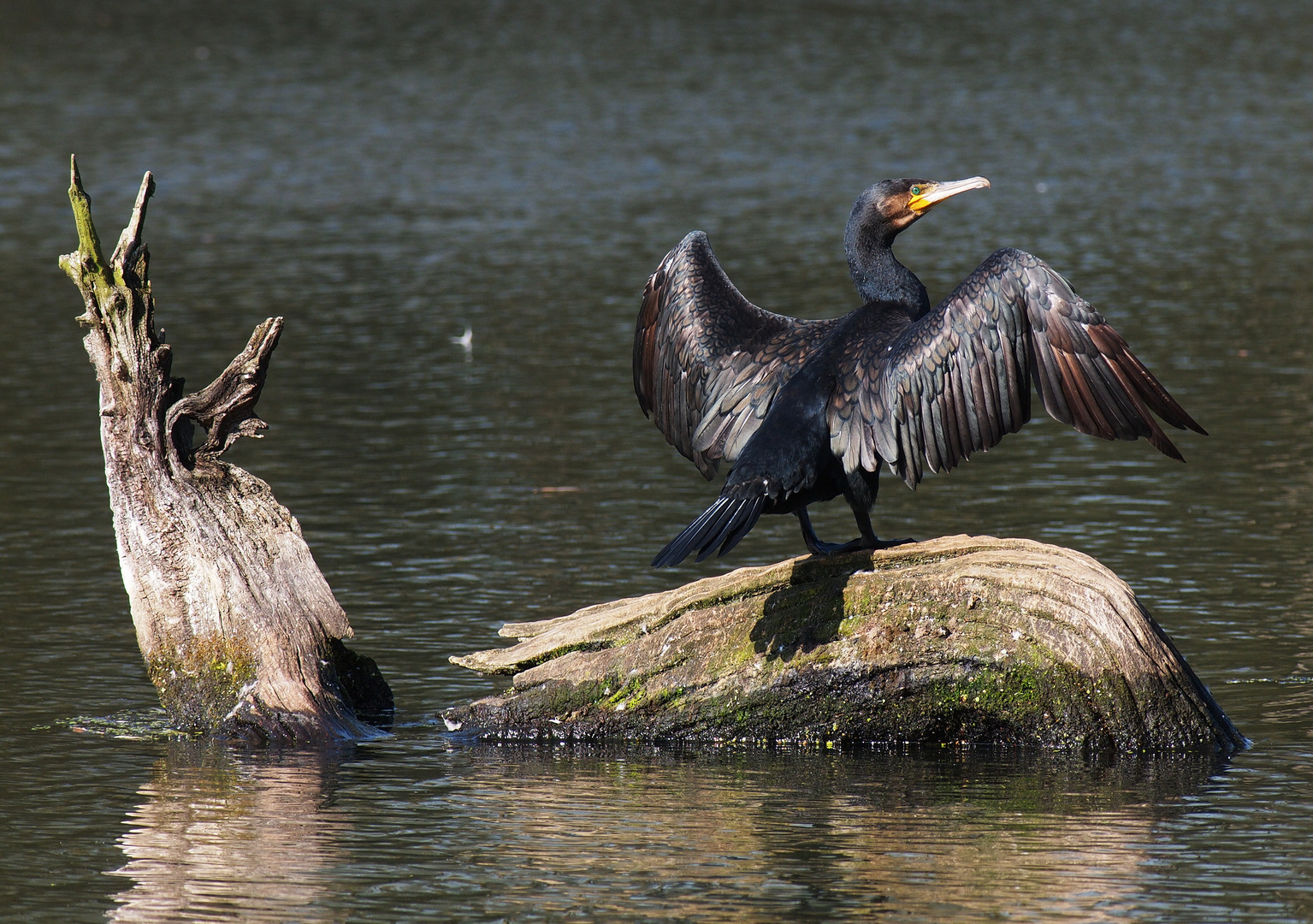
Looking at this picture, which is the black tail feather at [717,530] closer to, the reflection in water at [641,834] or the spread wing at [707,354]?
the spread wing at [707,354]

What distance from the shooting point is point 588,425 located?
1342 centimetres

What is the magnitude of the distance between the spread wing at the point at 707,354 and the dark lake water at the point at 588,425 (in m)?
1.42

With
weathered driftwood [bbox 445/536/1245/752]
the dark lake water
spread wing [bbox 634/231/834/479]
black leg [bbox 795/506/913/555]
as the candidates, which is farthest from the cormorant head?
the dark lake water

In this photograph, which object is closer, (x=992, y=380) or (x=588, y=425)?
(x=992, y=380)

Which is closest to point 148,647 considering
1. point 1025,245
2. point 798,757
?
point 798,757

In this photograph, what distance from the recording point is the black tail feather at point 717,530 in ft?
21.8

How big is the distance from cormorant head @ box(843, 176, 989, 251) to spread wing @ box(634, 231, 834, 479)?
0.43 metres

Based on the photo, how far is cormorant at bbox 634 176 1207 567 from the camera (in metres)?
6.96

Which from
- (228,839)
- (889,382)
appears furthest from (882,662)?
(228,839)

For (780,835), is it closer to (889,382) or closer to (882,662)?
Result: (882,662)

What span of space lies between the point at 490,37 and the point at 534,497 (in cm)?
2545

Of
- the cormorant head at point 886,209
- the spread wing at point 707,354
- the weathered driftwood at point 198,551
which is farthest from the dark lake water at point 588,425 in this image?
the cormorant head at point 886,209

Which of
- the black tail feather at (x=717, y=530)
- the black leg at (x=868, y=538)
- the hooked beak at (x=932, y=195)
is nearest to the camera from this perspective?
the black tail feather at (x=717, y=530)

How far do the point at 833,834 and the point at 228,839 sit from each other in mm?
2069
